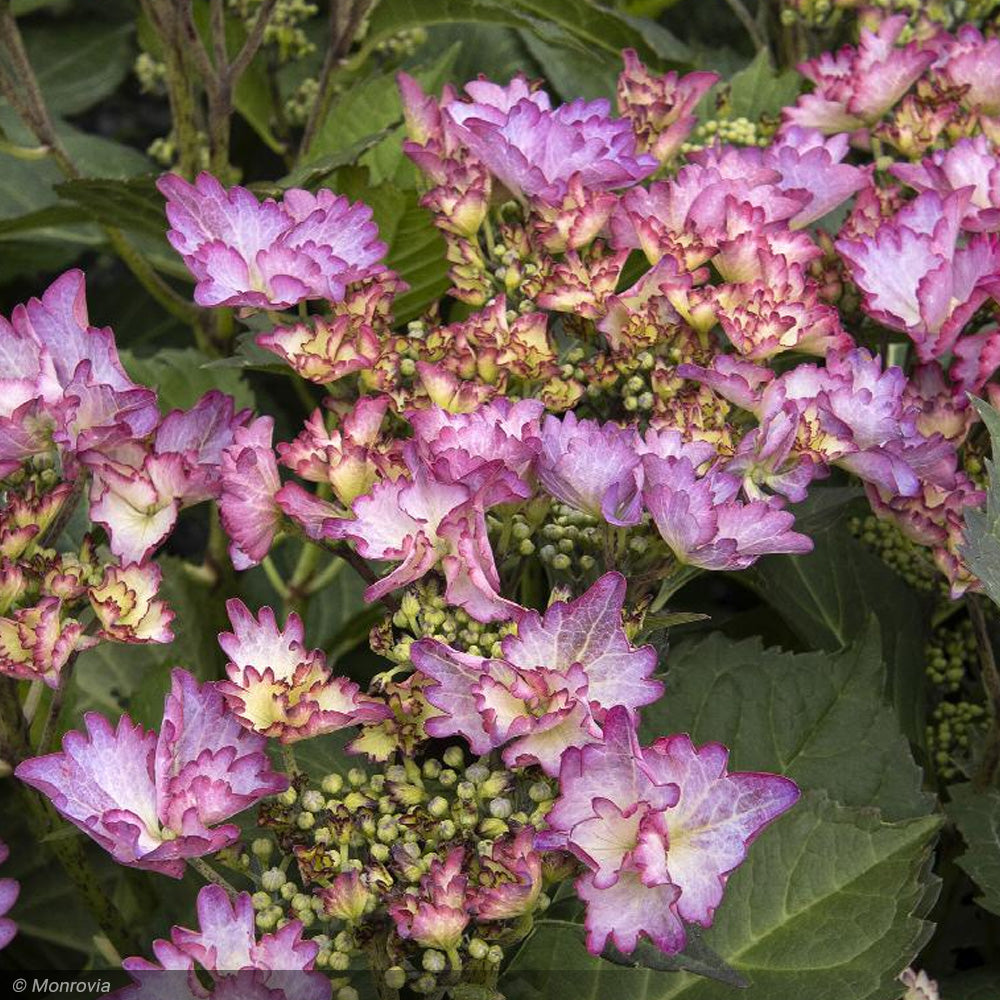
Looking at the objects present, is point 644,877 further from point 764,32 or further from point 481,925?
point 764,32

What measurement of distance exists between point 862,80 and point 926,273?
0.24 m

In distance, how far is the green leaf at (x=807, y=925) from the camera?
772 millimetres

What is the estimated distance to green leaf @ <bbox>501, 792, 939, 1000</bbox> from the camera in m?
0.77

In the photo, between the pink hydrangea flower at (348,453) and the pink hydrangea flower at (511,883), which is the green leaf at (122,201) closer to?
the pink hydrangea flower at (348,453)

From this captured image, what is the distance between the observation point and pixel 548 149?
0.86 meters

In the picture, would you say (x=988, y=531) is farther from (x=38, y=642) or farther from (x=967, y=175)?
(x=38, y=642)

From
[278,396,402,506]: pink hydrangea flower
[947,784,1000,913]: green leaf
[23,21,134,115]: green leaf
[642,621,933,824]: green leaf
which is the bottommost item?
[947,784,1000,913]: green leaf

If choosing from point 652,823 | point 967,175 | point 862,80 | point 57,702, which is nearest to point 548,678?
point 652,823

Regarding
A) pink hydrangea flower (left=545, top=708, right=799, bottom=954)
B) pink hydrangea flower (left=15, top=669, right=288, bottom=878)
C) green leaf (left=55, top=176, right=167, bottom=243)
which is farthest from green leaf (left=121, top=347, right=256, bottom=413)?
pink hydrangea flower (left=545, top=708, right=799, bottom=954)

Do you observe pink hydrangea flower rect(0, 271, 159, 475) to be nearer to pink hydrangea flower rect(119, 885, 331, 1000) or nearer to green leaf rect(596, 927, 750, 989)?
pink hydrangea flower rect(119, 885, 331, 1000)

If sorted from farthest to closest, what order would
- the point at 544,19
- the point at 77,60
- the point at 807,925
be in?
the point at 77,60 → the point at 544,19 → the point at 807,925

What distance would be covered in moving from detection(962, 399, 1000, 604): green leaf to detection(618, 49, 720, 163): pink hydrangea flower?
31 cm

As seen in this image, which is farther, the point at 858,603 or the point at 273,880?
the point at 858,603

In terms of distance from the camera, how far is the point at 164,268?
1347mm
